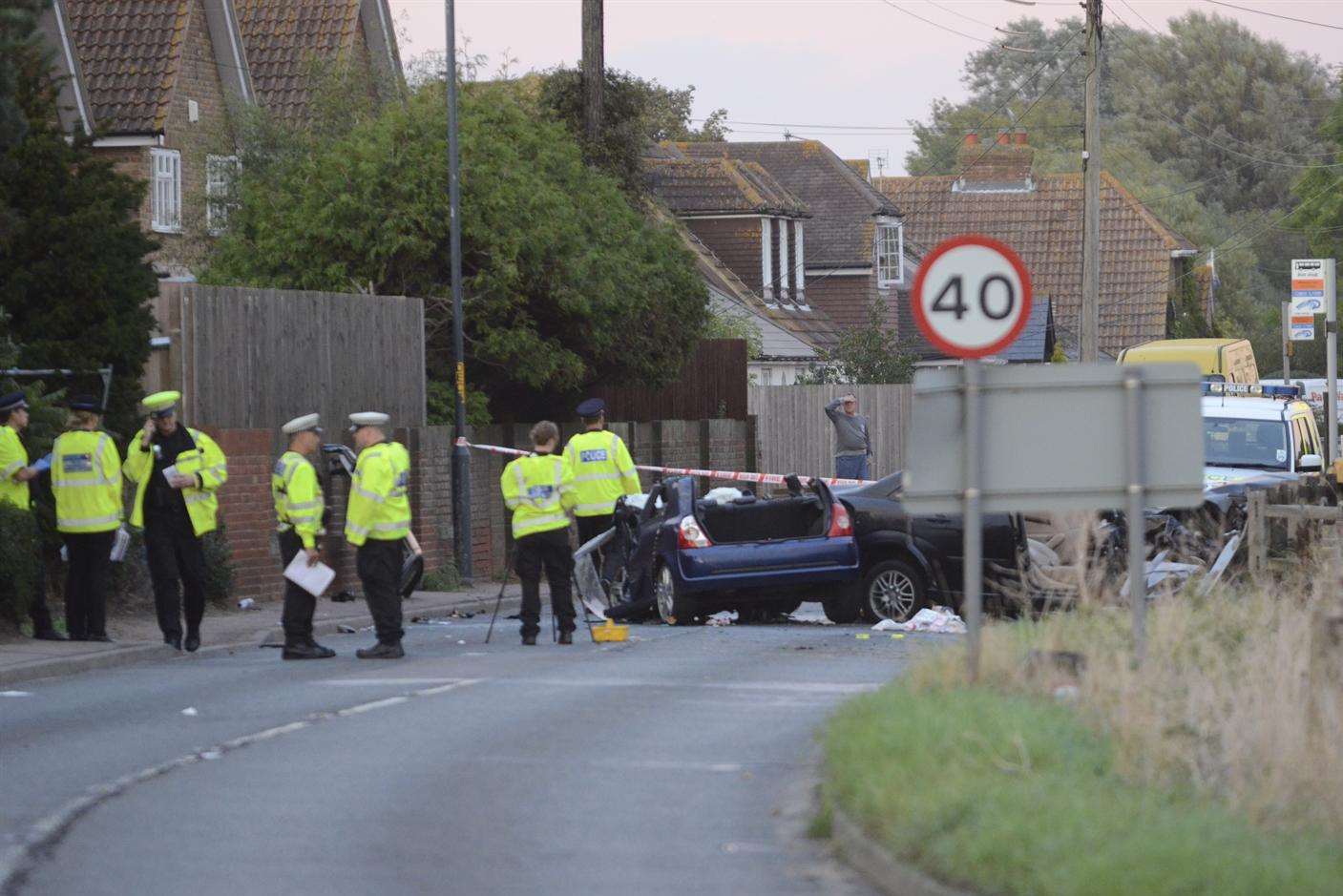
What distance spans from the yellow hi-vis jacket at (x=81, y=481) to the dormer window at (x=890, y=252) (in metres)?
39.9

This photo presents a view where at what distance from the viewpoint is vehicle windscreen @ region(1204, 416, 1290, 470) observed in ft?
79.8

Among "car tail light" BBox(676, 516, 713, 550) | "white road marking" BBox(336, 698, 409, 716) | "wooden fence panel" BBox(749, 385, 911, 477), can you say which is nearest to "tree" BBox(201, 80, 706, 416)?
"wooden fence panel" BBox(749, 385, 911, 477)

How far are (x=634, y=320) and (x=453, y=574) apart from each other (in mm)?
6052

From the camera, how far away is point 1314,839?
6863 mm

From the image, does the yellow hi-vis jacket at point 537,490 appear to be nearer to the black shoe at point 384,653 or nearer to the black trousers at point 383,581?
the black trousers at point 383,581

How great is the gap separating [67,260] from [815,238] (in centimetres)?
3754

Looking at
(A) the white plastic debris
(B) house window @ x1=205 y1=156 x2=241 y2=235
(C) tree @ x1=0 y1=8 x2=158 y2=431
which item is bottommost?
(A) the white plastic debris

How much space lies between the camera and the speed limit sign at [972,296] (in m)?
10.7

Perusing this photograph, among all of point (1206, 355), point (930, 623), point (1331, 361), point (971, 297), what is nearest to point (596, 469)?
point (930, 623)

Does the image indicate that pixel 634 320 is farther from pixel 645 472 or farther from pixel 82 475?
pixel 82 475

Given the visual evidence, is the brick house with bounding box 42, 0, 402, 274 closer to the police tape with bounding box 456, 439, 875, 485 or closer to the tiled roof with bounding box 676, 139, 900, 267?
the police tape with bounding box 456, 439, 875, 485

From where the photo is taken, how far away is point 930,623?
17516 millimetres

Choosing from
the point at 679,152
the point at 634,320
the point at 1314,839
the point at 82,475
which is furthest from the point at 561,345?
→ the point at 679,152

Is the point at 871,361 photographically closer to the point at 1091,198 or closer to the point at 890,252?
the point at 1091,198
